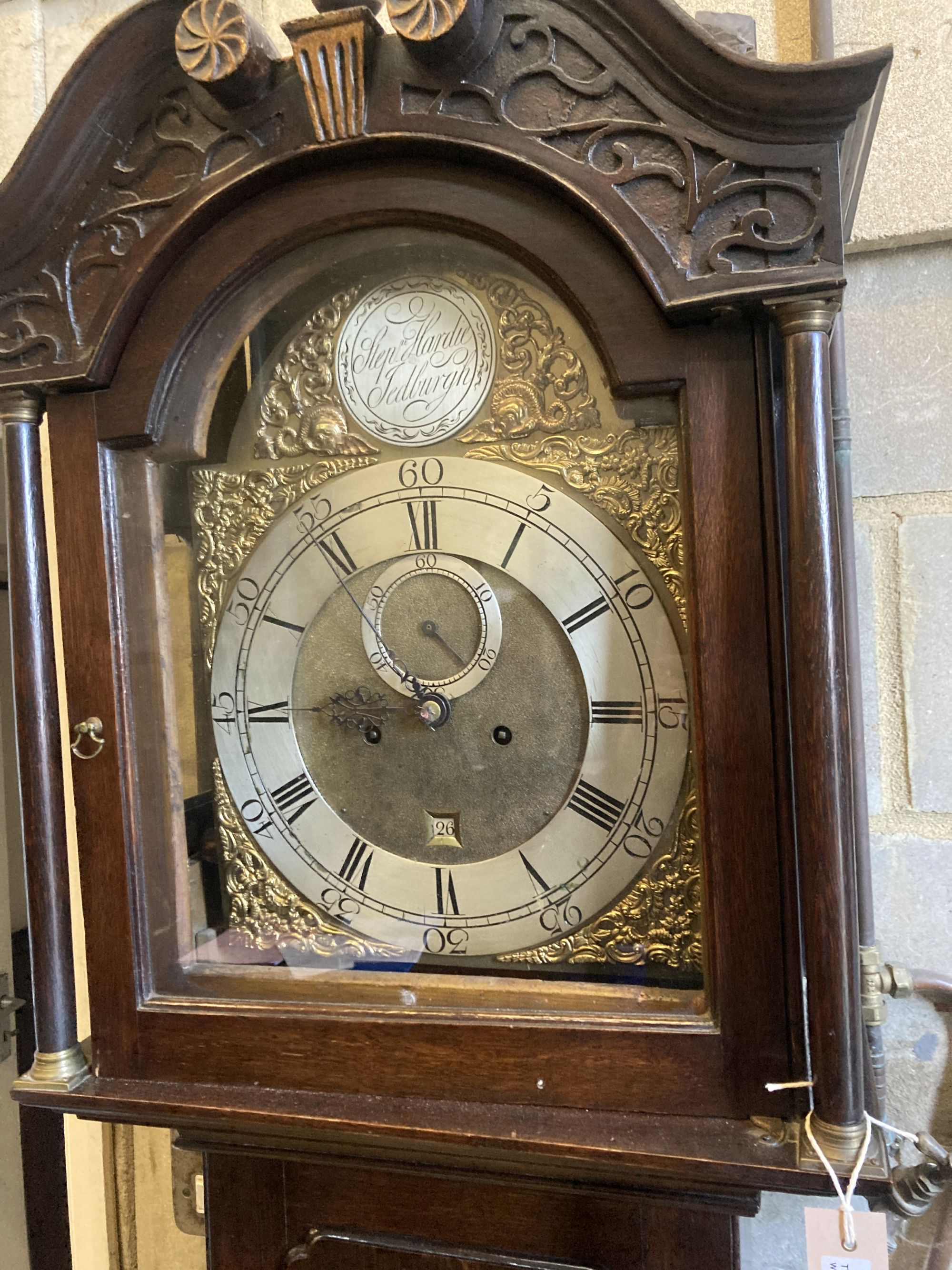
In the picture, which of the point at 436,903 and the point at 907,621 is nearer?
the point at 436,903

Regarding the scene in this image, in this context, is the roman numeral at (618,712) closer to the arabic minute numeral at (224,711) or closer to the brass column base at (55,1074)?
the arabic minute numeral at (224,711)

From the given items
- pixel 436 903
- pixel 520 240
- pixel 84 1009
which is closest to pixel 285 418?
pixel 520 240

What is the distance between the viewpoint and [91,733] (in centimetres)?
62

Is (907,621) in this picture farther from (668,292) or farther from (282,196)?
(282,196)

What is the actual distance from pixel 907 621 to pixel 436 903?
18.6 inches

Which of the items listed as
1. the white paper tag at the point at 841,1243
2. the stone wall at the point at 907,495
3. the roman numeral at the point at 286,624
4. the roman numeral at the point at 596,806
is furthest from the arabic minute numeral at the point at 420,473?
the white paper tag at the point at 841,1243

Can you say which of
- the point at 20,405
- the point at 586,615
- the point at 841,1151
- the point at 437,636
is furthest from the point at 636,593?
the point at 20,405

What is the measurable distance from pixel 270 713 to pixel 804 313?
17.3 inches

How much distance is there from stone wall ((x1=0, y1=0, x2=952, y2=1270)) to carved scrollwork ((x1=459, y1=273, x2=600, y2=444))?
0.33 metres

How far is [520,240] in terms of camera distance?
21.6 inches

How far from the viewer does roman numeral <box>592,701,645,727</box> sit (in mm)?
577

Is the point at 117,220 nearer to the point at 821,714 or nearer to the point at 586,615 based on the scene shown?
the point at 586,615

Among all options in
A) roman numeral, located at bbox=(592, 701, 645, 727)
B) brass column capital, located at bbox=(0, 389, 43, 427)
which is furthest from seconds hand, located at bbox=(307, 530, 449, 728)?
brass column capital, located at bbox=(0, 389, 43, 427)
